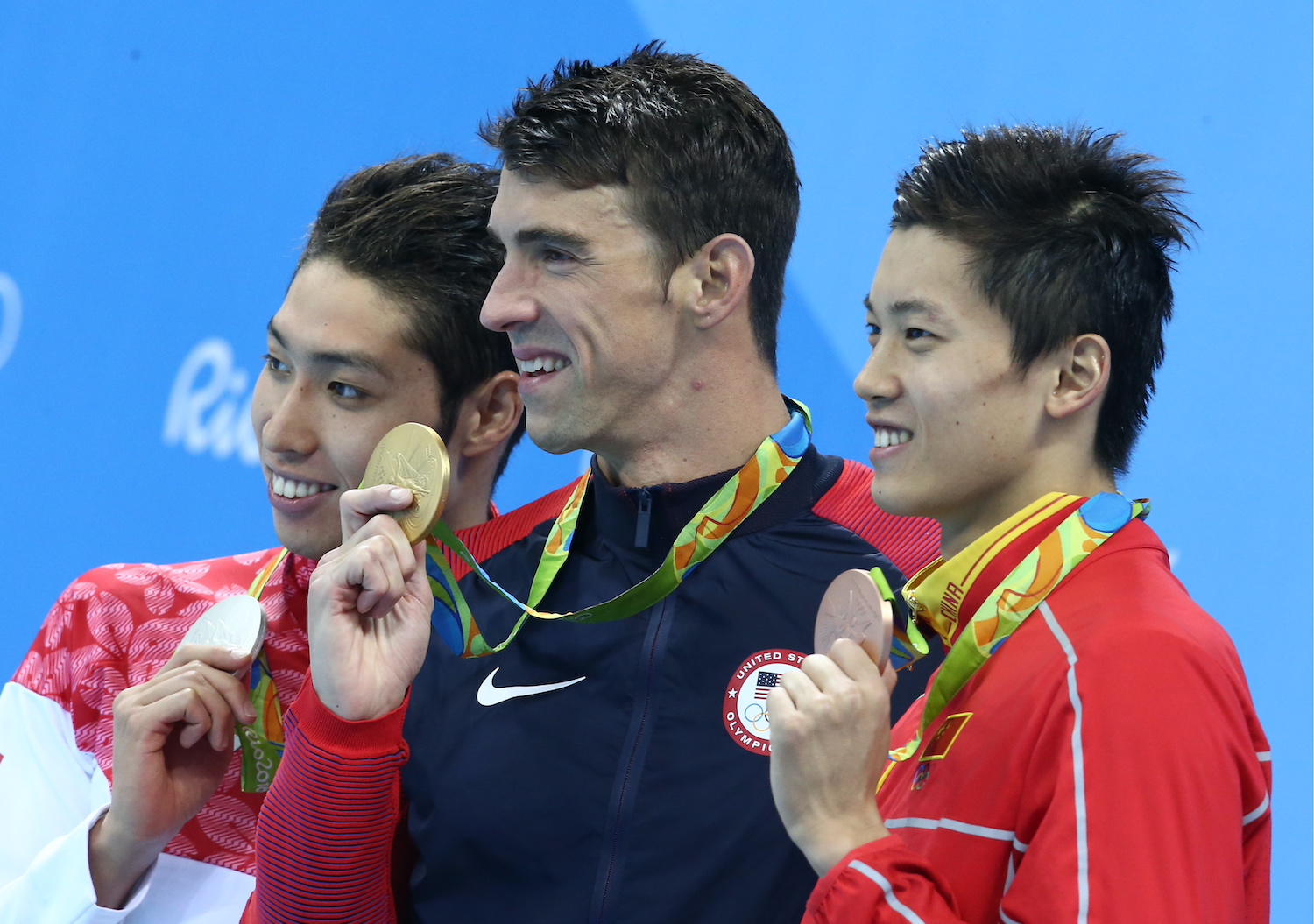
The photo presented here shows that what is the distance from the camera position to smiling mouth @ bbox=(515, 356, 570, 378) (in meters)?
1.84

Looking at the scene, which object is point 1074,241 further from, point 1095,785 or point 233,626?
point 233,626

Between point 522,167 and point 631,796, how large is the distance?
0.83 metres

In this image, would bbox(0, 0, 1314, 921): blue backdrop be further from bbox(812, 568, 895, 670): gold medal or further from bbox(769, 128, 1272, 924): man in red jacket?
bbox(812, 568, 895, 670): gold medal

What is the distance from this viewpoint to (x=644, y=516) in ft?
6.06

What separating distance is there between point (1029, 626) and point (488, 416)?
1.09m

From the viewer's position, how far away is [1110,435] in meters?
1.45

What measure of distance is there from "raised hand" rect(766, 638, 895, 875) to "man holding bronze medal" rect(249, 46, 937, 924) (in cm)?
40

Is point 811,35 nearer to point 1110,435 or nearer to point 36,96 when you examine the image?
point 36,96

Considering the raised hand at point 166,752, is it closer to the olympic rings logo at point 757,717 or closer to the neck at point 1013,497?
the olympic rings logo at point 757,717

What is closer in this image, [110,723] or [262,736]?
[262,736]

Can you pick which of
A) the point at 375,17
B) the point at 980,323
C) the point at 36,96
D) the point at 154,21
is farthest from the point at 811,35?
the point at 980,323

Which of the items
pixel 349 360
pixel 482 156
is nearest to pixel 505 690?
pixel 349 360

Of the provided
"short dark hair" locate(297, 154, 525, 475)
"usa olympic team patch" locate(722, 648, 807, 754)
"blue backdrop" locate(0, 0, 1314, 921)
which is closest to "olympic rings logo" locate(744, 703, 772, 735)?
"usa olympic team patch" locate(722, 648, 807, 754)

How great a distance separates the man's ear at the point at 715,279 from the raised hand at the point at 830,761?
745 mm
